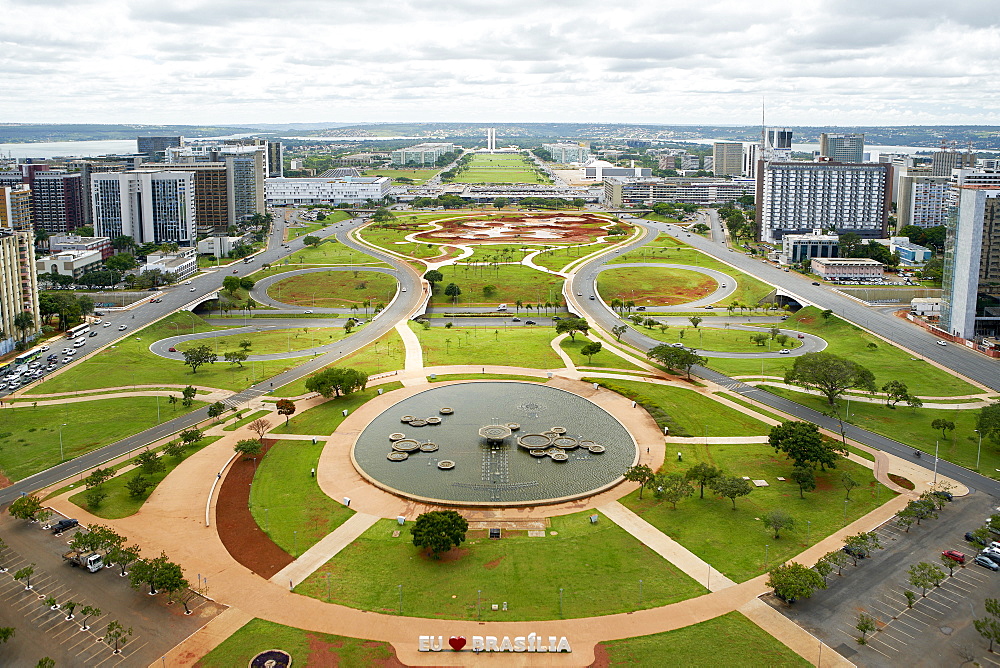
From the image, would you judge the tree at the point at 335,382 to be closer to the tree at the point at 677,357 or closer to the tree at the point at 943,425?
the tree at the point at 677,357

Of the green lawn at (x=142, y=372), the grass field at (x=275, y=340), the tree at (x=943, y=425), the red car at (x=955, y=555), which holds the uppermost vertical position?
the grass field at (x=275, y=340)

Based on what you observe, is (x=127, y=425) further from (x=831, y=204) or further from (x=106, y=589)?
(x=831, y=204)

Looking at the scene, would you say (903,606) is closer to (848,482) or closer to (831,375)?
(848,482)

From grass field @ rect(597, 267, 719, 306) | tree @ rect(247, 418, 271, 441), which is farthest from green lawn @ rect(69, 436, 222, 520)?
grass field @ rect(597, 267, 719, 306)

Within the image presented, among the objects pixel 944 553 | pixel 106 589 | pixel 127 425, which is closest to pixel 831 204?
pixel 944 553

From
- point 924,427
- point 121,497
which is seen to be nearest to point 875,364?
point 924,427

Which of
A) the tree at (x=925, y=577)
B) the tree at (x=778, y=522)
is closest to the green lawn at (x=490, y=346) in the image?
the tree at (x=778, y=522)
